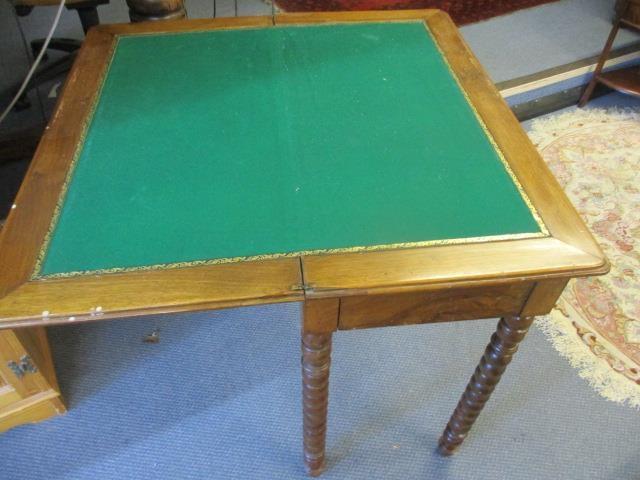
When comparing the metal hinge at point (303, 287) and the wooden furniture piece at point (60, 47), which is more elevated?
the metal hinge at point (303, 287)

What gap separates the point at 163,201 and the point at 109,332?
97 centimetres

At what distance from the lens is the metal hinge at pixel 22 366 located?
130 centimetres

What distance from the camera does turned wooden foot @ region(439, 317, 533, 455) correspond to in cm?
100

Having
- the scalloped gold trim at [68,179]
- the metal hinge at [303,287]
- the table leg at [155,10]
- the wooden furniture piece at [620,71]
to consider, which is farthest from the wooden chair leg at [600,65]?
the metal hinge at [303,287]

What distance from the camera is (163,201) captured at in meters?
0.92

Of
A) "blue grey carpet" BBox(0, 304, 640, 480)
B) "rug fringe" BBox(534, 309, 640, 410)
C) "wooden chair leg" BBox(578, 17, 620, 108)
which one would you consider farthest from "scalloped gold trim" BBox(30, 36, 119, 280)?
"wooden chair leg" BBox(578, 17, 620, 108)

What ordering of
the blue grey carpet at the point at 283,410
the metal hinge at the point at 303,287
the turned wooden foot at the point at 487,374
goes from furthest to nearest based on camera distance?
1. the blue grey carpet at the point at 283,410
2. the turned wooden foot at the point at 487,374
3. the metal hinge at the point at 303,287

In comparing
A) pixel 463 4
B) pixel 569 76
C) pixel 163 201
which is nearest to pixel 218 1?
pixel 463 4

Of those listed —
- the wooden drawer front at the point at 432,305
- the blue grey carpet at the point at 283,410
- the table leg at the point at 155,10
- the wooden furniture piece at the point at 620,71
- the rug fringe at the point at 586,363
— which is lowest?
the blue grey carpet at the point at 283,410

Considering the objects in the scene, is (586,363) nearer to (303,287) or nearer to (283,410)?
(283,410)

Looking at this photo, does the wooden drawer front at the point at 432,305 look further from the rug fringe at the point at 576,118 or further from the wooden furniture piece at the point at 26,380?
the rug fringe at the point at 576,118

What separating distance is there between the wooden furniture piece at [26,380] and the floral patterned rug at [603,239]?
5.06 feet

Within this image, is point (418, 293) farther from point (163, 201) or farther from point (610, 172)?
point (610, 172)

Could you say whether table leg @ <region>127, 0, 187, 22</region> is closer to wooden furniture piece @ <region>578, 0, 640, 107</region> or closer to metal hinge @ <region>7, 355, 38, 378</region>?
metal hinge @ <region>7, 355, 38, 378</region>
